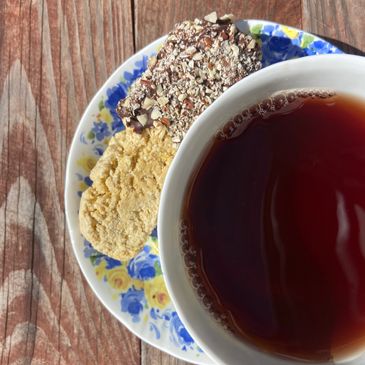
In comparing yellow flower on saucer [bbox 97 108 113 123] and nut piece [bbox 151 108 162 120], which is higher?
nut piece [bbox 151 108 162 120]

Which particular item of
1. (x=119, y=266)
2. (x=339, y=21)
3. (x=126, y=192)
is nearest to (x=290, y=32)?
(x=339, y=21)

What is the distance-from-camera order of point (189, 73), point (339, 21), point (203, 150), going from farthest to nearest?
point (339, 21) → point (189, 73) → point (203, 150)

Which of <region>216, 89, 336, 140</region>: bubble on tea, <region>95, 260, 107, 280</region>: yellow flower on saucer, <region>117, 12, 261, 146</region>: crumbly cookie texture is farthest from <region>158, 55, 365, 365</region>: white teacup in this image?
<region>95, 260, 107, 280</region>: yellow flower on saucer

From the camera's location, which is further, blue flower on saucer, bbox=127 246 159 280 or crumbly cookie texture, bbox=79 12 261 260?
blue flower on saucer, bbox=127 246 159 280

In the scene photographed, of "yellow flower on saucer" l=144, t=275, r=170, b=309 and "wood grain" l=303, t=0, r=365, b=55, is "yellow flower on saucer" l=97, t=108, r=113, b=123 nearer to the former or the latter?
"yellow flower on saucer" l=144, t=275, r=170, b=309

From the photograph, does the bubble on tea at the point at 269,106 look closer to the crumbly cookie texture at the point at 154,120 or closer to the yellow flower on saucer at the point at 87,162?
the crumbly cookie texture at the point at 154,120

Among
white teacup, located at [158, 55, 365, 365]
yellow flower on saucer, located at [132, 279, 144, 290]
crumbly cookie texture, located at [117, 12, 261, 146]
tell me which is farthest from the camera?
yellow flower on saucer, located at [132, 279, 144, 290]

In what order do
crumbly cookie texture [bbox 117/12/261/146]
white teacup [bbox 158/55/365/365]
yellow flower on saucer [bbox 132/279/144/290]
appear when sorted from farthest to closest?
1. yellow flower on saucer [bbox 132/279/144/290]
2. crumbly cookie texture [bbox 117/12/261/146]
3. white teacup [bbox 158/55/365/365]

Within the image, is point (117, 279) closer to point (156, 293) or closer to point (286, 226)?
point (156, 293)
